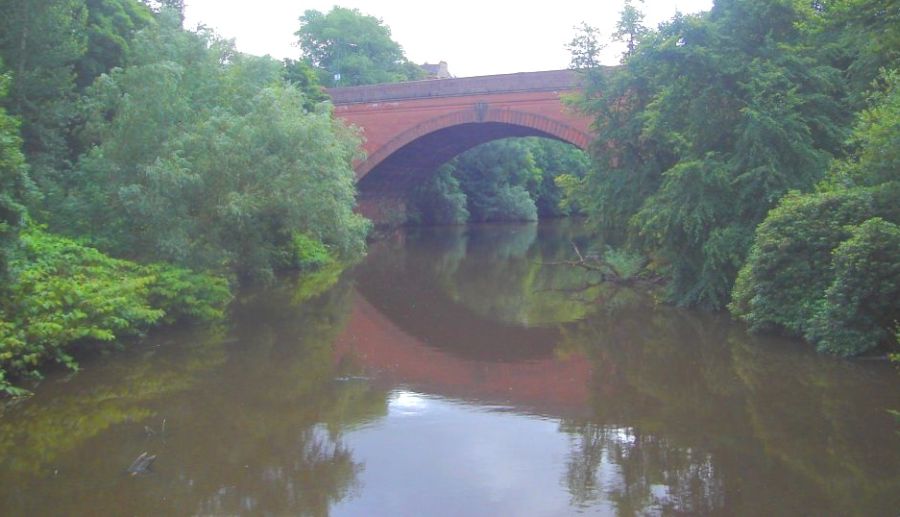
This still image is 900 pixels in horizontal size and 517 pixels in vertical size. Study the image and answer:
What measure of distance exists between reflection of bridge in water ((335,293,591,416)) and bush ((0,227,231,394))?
2.46 metres

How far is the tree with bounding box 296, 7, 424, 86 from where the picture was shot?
50062mm

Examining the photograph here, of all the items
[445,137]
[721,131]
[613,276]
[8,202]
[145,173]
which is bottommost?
[613,276]

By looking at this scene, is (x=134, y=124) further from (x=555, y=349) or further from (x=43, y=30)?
(x=555, y=349)

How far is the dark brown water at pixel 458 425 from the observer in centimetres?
591

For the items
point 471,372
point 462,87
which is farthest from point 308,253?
point 471,372

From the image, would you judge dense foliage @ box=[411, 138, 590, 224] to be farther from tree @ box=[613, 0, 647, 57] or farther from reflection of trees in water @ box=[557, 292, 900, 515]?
reflection of trees in water @ box=[557, 292, 900, 515]

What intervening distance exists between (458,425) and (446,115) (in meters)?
22.2

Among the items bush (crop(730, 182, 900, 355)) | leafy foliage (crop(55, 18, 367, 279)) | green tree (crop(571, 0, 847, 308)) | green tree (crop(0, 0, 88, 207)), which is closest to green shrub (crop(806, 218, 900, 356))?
bush (crop(730, 182, 900, 355))

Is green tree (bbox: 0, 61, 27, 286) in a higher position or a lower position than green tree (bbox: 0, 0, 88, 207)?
lower

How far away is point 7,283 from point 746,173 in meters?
10.7

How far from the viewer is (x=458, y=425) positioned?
25.6 ft

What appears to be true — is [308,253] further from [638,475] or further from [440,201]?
[440,201]

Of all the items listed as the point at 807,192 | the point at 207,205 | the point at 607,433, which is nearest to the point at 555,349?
the point at 607,433

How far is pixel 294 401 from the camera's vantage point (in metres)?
8.54
